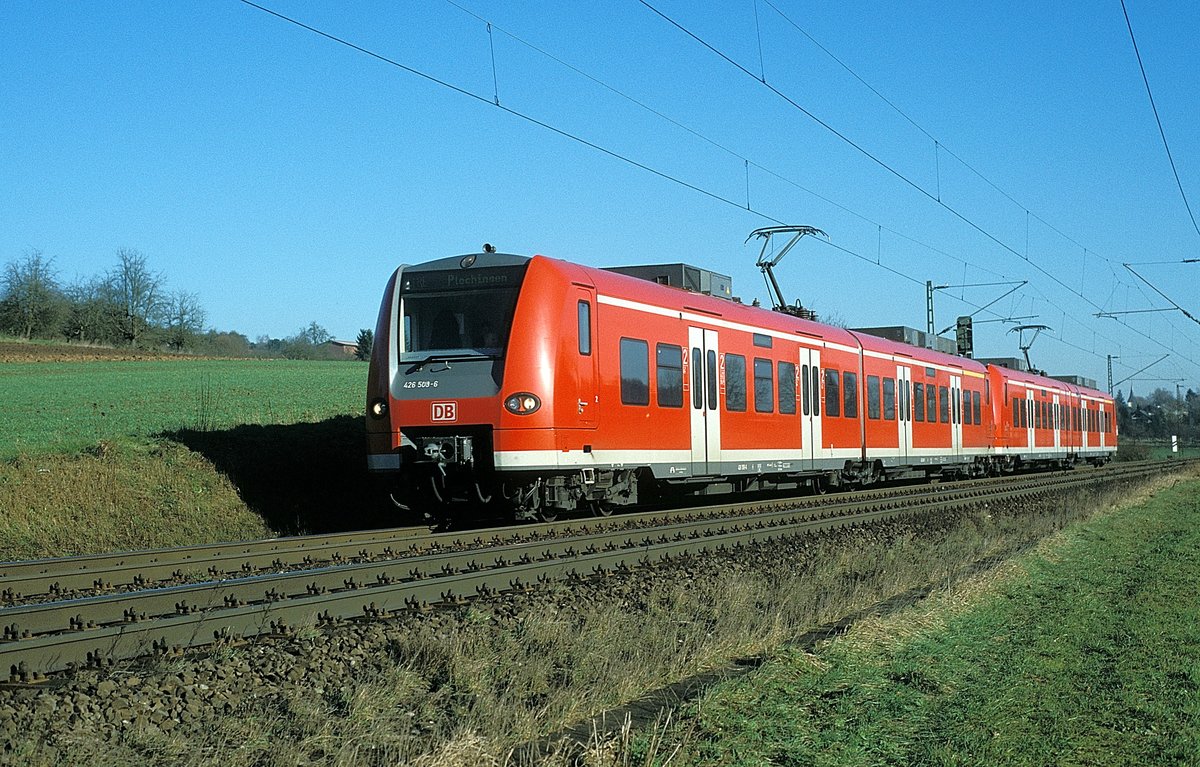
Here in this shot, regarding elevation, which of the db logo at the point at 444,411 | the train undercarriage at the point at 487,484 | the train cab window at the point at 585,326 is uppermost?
the train cab window at the point at 585,326

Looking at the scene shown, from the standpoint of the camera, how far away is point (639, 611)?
8.28 metres

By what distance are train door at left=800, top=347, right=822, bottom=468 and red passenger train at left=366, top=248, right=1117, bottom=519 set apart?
4cm

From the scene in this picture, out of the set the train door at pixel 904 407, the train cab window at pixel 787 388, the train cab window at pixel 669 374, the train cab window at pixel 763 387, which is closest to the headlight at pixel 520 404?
the train cab window at pixel 669 374

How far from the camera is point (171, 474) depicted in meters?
15.8


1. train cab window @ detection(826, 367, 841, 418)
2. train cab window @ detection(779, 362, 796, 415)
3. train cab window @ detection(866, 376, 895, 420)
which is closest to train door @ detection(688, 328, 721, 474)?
train cab window @ detection(779, 362, 796, 415)

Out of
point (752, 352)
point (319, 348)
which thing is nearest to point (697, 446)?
point (752, 352)

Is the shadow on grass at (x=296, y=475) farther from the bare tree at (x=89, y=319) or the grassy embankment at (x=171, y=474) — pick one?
the bare tree at (x=89, y=319)

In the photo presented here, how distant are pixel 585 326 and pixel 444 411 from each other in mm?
2142

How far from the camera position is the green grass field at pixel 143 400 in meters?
19.5

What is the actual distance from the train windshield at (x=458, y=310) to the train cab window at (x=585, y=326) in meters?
0.99

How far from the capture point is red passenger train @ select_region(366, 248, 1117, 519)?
13898 millimetres

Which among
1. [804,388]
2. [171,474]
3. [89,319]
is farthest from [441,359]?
[89,319]

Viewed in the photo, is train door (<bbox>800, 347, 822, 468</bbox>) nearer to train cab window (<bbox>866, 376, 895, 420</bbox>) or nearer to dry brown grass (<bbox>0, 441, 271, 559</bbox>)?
train cab window (<bbox>866, 376, 895, 420</bbox>)

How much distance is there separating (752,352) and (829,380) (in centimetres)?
405
